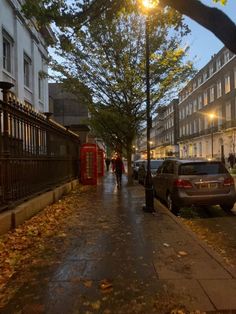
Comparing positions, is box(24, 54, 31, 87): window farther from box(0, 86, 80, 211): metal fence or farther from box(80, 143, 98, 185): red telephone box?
box(0, 86, 80, 211): metal fence

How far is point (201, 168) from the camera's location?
1211cm

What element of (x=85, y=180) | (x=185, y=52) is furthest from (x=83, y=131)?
(x=185, y=52)

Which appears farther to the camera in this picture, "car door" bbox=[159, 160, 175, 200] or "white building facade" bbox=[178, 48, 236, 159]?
"white building facade" bbox=[178, 48, 236, 159]

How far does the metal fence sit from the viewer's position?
28.2 feet

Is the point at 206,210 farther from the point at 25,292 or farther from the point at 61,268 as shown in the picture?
the point at 25,292

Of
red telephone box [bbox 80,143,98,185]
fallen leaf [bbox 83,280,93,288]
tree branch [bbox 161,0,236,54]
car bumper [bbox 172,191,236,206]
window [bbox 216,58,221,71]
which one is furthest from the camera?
window [bbox 216,58,221,71]

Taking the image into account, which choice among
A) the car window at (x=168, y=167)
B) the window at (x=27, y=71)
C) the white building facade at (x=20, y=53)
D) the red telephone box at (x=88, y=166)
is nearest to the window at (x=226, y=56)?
the white building facade at (x=20, y=53)

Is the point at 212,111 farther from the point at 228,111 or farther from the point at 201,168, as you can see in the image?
the point at 201,168

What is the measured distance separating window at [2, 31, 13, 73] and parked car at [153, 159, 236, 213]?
33.6 feet

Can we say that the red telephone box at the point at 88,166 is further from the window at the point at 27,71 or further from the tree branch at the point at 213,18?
the tree branch at the point at 213,18

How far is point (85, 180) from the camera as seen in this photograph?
23.6 meters

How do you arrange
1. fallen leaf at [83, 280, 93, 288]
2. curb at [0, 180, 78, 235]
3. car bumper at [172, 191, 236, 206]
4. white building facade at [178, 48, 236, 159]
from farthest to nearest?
1. white building facade at [178, 48, 236, 159]
2. car bumper at [172, 191, 236, 206]
3. curb at [0, 180, 78, 235]
4. fallen leaf at [83, 280, 93, 288]

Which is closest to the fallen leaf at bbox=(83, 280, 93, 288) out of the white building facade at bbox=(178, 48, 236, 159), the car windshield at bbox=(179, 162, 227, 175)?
the car windshield at bbox=(179, 162, 227, 175)

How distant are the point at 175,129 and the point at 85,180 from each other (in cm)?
7281
